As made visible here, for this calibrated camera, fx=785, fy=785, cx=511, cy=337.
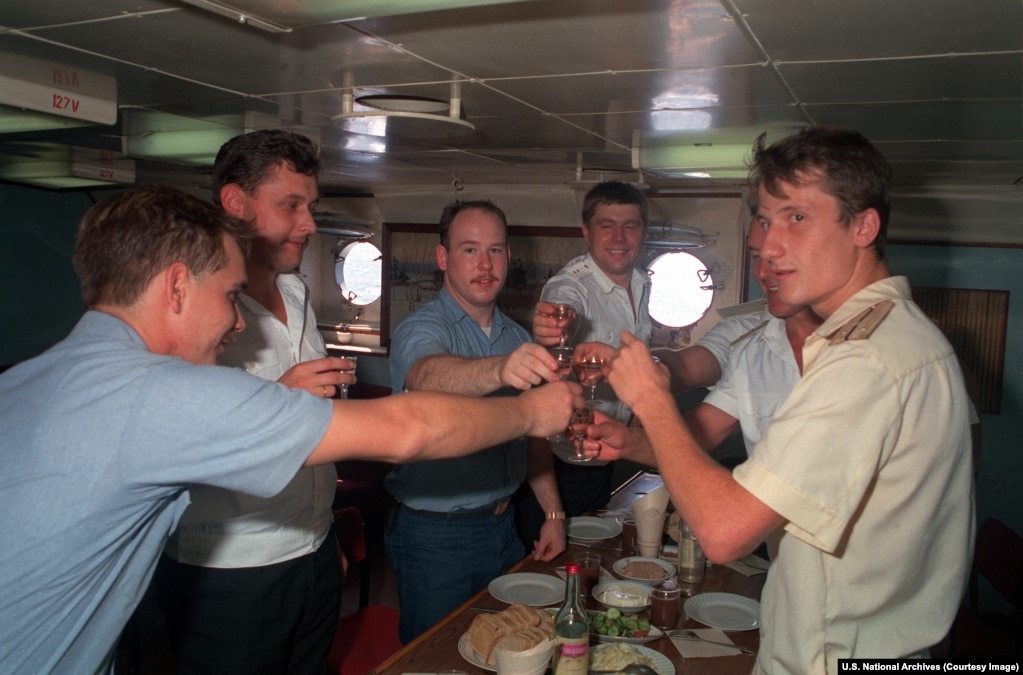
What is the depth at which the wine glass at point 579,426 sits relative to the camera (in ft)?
6.46

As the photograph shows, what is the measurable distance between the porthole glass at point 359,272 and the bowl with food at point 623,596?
6028 mm

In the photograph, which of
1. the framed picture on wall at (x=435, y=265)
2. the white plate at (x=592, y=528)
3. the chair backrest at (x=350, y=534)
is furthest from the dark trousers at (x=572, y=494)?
the framed picture on wall at (x=435, y=265)

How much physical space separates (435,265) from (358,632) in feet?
15.8

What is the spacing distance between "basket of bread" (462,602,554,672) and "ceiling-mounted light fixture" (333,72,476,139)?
6.27 feet

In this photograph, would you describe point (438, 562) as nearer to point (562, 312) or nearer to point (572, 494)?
point (562, 312)

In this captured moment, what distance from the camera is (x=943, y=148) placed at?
397 centimetres

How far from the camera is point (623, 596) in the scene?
7.82 ft

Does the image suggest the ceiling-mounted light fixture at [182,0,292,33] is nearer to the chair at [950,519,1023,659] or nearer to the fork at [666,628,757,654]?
the fork at [666,628,757,654]

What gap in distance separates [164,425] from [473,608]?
1.25 metres

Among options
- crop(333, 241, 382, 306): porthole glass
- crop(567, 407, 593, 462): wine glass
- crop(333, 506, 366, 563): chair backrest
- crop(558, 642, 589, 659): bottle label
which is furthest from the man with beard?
crop(333, 241, 382, 306): porthole glass

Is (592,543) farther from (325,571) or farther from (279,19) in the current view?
(279,19)

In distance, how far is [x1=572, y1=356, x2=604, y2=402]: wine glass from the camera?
2.00 metres

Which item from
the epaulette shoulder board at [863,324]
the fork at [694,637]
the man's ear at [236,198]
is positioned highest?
the man's ear at [236,198]

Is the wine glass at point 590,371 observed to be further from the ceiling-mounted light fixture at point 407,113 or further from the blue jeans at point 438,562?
the ceiling-mounted light fixture at point 407,113
